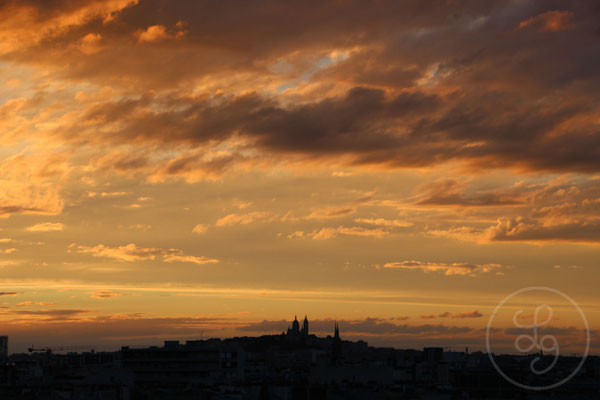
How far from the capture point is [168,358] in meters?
189

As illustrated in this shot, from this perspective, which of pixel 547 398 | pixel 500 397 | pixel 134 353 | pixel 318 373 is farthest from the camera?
pixel 134 353

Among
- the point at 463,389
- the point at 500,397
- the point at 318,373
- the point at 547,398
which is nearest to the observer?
the point at 547,398

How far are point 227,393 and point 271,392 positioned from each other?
7.07m

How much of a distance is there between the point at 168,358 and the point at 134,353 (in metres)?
9.62

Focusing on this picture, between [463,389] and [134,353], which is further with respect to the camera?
[134,353]

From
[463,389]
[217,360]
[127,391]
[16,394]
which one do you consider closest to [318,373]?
[217,360]

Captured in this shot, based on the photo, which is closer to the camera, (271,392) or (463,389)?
(271,392)

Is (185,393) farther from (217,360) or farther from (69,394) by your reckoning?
(217,360)

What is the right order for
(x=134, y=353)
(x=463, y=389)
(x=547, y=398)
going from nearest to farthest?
(x=547, y=398)
(x=463, y=389)
(x=134, y=353)

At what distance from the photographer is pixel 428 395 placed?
5236 inches

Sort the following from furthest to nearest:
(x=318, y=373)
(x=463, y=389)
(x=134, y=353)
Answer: (x=134, y=353) < (x=318, y=373) < (x=463, y=389)

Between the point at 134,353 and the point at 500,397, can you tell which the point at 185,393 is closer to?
the point at 500,397

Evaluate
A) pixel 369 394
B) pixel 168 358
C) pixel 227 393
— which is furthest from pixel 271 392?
pixel 168 358

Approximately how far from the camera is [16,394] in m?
142
